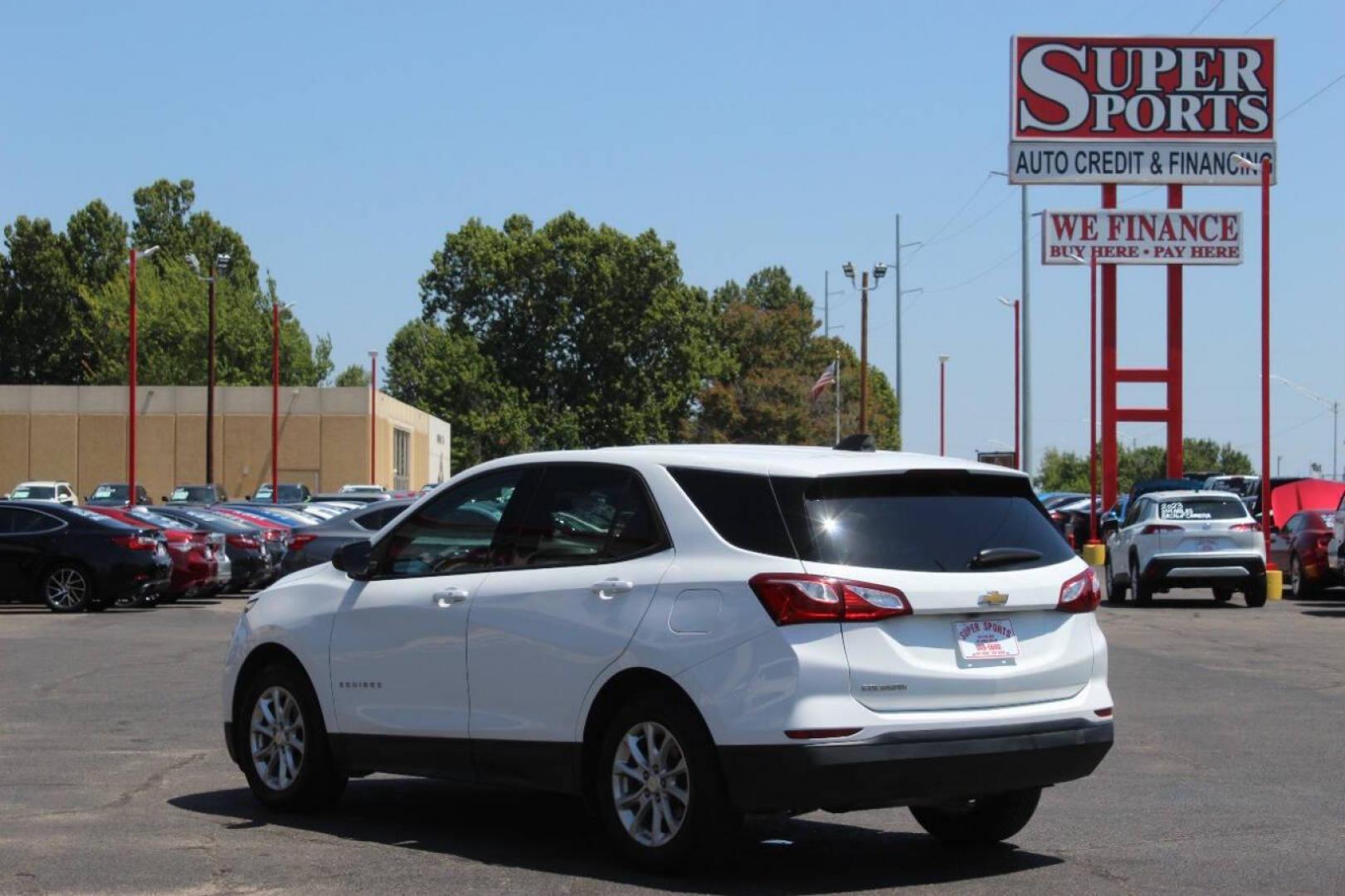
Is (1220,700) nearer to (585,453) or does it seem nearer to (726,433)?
(585,453)

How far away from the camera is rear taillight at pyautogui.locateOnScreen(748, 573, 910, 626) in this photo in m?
7.39

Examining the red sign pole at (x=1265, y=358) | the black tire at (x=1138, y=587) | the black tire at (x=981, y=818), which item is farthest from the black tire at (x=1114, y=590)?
the black tire at (x=981, y=818)

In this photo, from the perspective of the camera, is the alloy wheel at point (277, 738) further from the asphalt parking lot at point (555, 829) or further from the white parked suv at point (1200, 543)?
the white parked suv at point (1200, 543)

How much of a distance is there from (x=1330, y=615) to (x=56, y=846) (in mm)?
22648

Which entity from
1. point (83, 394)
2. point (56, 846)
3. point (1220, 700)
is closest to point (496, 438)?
point (83, 394)

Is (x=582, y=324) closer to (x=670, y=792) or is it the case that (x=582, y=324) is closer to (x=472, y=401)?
(x=472, y=401)

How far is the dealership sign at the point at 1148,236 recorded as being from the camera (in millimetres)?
50969

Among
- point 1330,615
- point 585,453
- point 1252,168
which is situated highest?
point 1252,168

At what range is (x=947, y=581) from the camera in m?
7.62

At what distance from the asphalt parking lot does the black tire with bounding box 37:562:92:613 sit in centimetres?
1200

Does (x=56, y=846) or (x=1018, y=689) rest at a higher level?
(x=1018, y=689)

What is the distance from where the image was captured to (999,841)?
8.75 meters

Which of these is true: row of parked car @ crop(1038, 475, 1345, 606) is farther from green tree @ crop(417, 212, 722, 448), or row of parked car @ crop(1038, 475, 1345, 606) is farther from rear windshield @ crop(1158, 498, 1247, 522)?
green tree @ crop(417, 212, 722, 448)

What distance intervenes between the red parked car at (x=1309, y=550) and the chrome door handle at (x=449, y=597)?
83.9 ft
